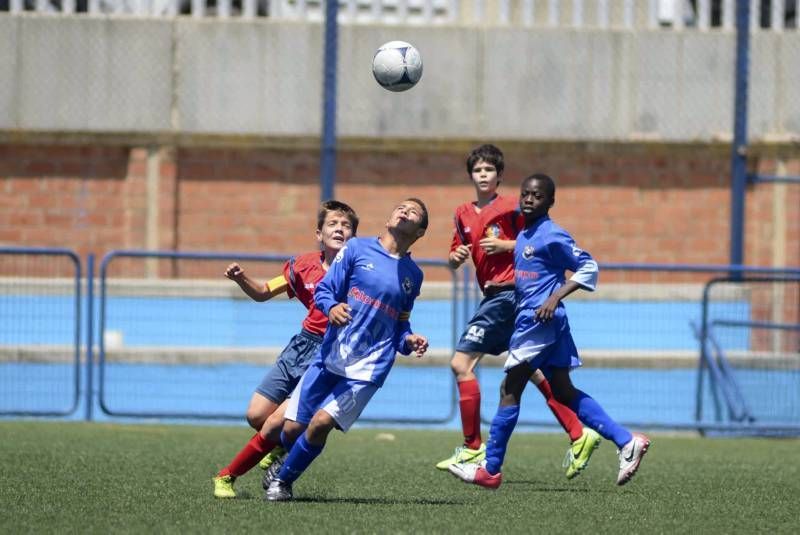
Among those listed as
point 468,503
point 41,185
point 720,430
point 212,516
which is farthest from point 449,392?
point 212,516

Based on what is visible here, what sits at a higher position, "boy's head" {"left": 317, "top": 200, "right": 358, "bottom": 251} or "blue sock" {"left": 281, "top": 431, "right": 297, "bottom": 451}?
"boy's head" {"left": 317, "top": 200, "right": 358, "bottom": 251}

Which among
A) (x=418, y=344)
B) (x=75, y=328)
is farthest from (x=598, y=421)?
(x=75, y=328)

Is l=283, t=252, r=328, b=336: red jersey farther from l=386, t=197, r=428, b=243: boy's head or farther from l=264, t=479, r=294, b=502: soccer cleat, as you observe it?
l=264, t=479, r=294, b=502: soccer cleat

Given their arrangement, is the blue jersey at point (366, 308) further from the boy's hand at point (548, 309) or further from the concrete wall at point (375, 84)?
the concrete wall at point (375, 84)

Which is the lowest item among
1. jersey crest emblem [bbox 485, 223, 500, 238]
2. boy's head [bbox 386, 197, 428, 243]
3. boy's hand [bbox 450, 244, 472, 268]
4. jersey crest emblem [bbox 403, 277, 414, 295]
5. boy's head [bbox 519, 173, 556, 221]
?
jersey crest emblem [bbox 403, 277, 414, 295]

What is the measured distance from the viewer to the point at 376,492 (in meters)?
8.49

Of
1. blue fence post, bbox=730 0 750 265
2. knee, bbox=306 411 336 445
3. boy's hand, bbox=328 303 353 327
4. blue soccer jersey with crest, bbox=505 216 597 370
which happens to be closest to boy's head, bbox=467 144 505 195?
blue soccer jersey with crest, bbox=505 216 597 370

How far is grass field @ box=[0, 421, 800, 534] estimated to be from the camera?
23.3 feet

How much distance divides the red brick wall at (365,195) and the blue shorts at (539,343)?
6.96m

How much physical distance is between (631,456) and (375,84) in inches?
301

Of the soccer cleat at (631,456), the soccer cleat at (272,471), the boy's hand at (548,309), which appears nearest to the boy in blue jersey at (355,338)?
the soccer cleat at (272,471)

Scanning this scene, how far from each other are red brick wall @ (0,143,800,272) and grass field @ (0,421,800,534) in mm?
3737

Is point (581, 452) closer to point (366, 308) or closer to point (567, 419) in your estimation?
point (567, 419)

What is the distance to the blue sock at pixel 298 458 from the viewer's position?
7.80 metres
